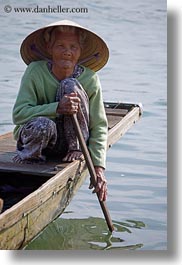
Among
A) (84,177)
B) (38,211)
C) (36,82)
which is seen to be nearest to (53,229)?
(84,177)

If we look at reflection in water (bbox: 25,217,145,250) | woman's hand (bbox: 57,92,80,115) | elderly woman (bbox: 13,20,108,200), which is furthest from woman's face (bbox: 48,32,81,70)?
reflection in water (bbox: 25,217,145,250)

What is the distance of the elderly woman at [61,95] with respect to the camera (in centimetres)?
191

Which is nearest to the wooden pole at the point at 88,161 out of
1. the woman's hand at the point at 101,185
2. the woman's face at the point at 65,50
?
the woman's hand at the point at 101,185

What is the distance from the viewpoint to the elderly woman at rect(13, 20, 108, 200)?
6.28 feet

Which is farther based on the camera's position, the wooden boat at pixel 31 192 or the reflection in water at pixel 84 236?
the reflection in water at pixel 84 236

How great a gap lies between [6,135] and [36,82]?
0.48 m

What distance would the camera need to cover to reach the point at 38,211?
1.76 m

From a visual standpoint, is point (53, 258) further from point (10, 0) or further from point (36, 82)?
point (10, 0)

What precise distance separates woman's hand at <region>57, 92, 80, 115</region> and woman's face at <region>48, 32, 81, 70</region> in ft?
0.37

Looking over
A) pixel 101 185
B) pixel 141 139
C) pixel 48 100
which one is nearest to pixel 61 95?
pixel 48 100

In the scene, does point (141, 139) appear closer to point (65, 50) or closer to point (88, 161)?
point (88, 161)

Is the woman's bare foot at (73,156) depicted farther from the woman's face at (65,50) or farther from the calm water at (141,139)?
the woman's face at (65,50)

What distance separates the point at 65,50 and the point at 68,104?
0.54 feet

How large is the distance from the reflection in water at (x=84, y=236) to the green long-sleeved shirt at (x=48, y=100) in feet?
0.67
